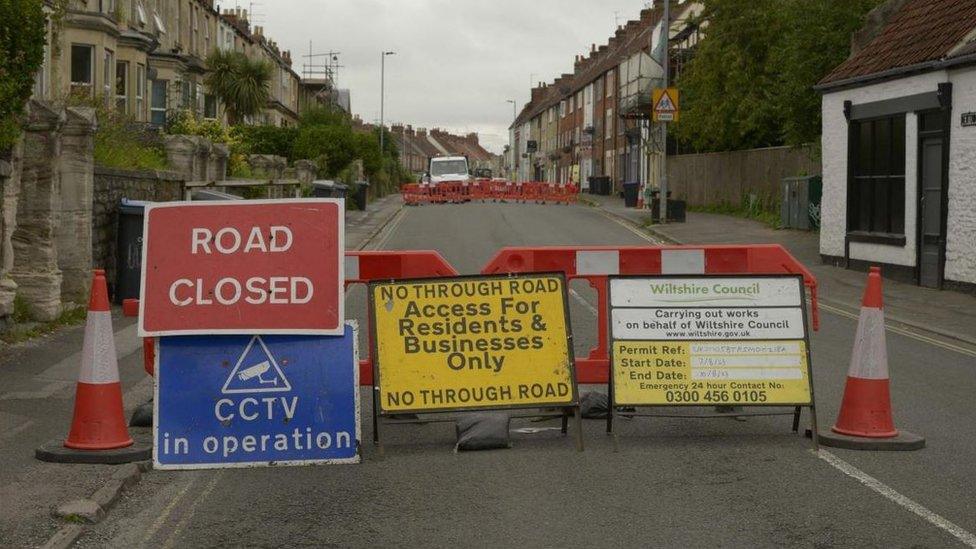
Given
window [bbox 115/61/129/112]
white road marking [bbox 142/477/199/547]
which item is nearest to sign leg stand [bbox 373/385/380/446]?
white road marking [bbox 142/477/199/547]

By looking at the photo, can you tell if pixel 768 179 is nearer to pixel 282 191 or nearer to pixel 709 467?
pixel 282 191

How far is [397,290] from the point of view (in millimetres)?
7961

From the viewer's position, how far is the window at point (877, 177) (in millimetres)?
21844

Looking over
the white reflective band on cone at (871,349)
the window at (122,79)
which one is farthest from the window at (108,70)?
the white reflective band on cone at (871,349)

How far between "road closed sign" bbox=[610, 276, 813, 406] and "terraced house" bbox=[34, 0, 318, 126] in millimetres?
8593

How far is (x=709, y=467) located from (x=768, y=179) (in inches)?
1323

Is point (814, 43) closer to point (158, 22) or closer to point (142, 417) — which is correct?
point (158, 22)

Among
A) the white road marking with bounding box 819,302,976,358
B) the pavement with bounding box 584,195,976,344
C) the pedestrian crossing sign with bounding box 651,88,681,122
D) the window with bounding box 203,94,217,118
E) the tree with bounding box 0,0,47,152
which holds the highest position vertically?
the window with bounding box 203,94,217,118

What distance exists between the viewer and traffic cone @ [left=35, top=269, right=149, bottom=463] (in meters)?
7.50

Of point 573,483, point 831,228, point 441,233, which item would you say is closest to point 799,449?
point 573,483

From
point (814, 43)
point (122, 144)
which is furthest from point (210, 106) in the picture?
point (122, 144)

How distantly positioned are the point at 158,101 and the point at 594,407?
37.1 meters

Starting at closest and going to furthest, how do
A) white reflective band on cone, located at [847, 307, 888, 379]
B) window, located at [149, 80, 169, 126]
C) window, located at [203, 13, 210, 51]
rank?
white reflective band on cone, located at [847, 307, 888, 379], window, located at [149, 80, 169, 126], window, located at [203, 13, 210, 51]

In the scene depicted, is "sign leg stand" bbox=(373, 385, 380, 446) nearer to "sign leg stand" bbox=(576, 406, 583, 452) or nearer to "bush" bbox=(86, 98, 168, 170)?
"sign leg stand" bbox=(576, 406, 583, 452)
